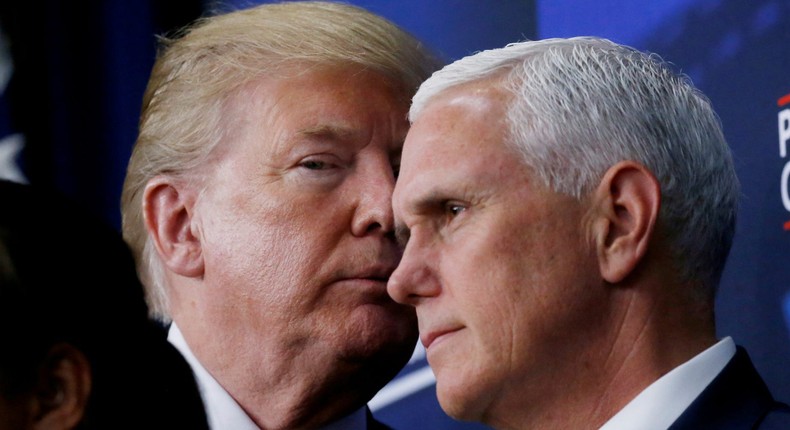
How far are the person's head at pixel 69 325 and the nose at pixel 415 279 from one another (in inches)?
13.2

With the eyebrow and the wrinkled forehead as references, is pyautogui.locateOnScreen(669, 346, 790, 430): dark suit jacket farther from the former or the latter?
the eyebrow

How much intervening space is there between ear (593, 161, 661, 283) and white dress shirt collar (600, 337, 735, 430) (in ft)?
0.46

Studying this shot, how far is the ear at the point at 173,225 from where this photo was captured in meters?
2.32

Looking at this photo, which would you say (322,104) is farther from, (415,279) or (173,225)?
(415,279)

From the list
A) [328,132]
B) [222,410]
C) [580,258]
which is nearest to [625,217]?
[580,258]

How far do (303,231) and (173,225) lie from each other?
0.31 metres

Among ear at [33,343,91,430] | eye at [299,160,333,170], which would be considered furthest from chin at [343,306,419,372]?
ear at [33,343,91,430]

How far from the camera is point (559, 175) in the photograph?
5.63ft

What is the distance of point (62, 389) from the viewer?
159cm

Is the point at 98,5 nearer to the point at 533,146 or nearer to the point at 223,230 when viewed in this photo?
the point at 223,230

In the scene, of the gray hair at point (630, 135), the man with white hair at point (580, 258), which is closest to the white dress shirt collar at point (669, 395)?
the man with white hair at point (580, 258)

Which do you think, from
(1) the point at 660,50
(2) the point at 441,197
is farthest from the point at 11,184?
(1) the point at 660,50

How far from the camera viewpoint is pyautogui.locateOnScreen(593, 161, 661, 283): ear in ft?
5.55

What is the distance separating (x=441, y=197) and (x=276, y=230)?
0.49 metres
